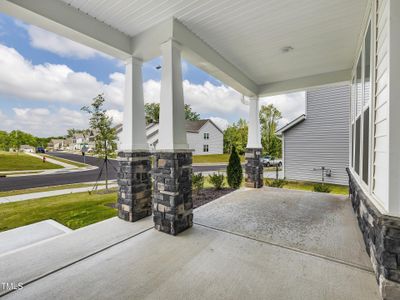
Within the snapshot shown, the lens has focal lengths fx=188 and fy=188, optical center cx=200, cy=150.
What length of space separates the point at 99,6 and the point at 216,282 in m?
3.95

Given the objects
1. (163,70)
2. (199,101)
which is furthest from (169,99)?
(199,101)

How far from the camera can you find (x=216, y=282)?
77.7 inches

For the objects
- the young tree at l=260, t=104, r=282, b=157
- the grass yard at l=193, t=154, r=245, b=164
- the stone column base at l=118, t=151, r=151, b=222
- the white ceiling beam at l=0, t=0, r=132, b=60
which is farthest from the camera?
the grass yard at l=193, t=154, r=245, b=164

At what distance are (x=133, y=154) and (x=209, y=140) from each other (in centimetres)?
1664

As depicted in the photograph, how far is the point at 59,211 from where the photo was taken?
13.7ft

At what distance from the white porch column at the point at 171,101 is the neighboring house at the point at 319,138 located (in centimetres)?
732

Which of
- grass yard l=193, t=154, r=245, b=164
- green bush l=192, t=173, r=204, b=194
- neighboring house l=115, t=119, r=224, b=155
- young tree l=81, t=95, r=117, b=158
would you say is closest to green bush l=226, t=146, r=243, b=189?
green bush l=192, t=173, r=204, b=194

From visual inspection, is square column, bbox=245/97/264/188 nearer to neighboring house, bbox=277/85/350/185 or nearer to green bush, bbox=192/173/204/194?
green bush, bbox=192/173/204/194

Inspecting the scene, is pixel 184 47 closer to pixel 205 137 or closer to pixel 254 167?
pixel 254 167

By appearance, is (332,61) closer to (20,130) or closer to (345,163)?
(345,163)

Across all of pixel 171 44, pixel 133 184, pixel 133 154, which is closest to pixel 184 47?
pixel 171 44

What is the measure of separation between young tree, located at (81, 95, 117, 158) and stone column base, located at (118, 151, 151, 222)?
10.4ft

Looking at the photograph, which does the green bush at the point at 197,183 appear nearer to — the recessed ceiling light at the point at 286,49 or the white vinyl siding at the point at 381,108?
the recessed ceiling light at the point at 286,49

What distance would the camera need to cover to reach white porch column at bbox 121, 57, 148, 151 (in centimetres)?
353
